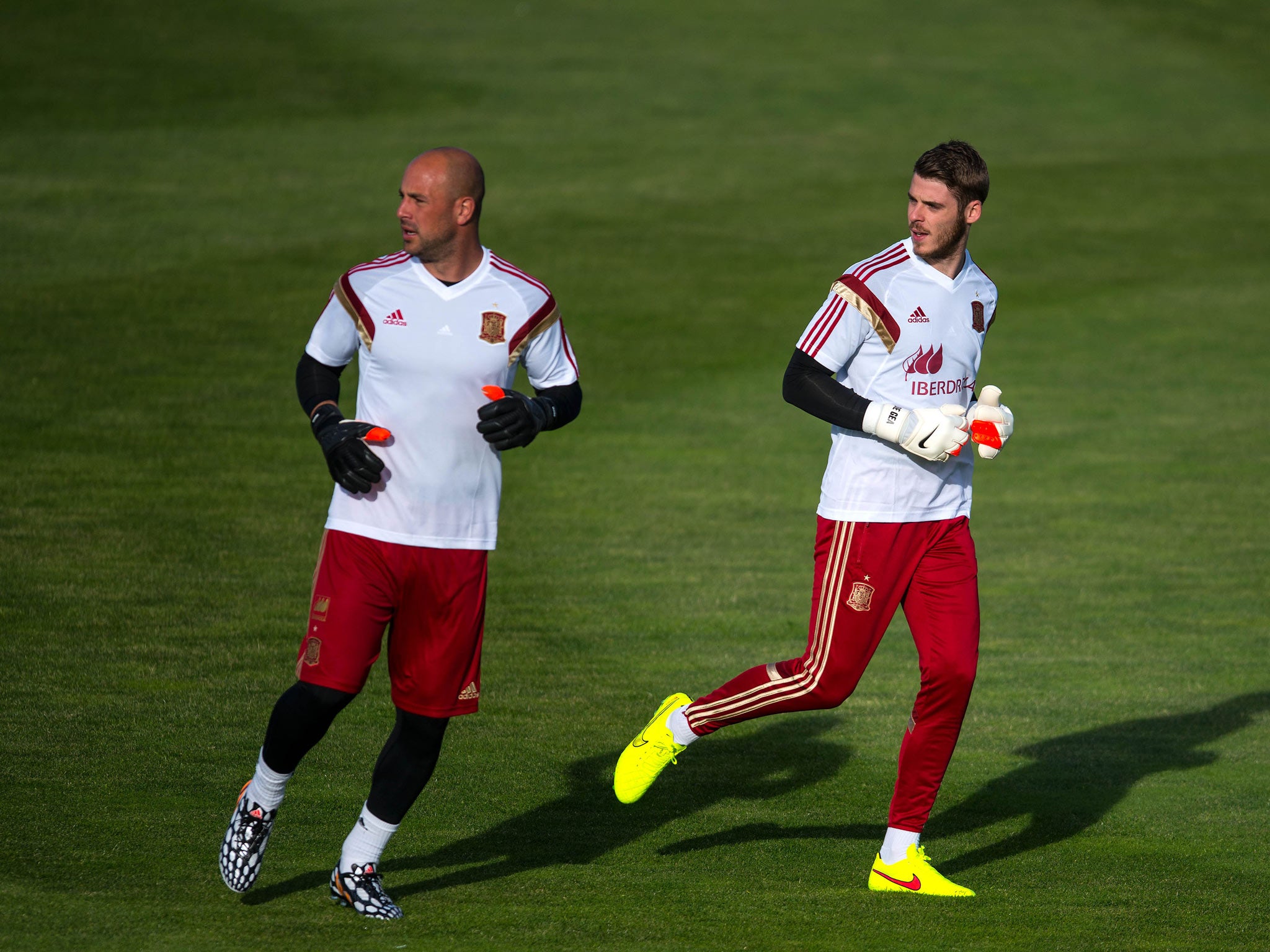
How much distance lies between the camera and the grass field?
6.07 m

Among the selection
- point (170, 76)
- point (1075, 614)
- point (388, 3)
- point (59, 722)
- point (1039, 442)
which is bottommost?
point (59, 722)

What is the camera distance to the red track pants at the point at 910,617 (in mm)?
5949

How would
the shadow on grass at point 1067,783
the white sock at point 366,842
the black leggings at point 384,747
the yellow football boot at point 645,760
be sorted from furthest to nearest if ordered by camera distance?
the shadow on grass at point 1067,783
the yellow football boot at point 645,760
the white sock at point 366,842
the black leggings at point 384,747

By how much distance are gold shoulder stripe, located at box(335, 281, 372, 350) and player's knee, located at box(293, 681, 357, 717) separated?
1180mm

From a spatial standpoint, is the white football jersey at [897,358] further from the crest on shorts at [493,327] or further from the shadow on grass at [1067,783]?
the shadow on grass at [1067,783]

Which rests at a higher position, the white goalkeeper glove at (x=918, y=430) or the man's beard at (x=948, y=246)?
the man's beard at (x=948, y=246)

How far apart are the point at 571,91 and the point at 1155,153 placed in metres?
10.7

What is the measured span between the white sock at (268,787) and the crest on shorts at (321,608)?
49 cm

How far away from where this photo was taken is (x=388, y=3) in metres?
35.2

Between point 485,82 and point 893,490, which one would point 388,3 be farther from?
point 893,490

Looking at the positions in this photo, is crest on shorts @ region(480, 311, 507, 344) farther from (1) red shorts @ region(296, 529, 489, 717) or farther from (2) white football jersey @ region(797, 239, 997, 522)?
(2) white football jersey @ region(797, 239, 997, 522)

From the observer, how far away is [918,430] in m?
5.75

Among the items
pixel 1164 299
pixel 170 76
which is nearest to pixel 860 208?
pixel 1164 299

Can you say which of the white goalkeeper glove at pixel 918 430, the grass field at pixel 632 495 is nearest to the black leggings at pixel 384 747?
the grass field at pixel 632 495
